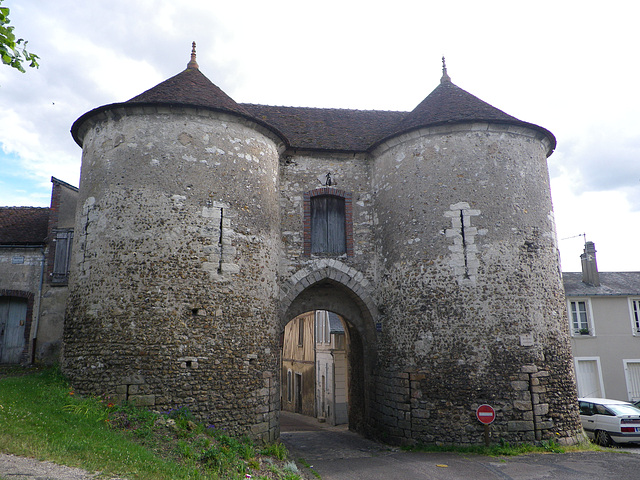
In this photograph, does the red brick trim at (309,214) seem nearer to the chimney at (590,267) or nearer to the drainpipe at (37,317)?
the drainpipe at (37,317)

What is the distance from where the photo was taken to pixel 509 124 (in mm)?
11352

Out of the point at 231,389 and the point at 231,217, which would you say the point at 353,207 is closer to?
the point at 231,217

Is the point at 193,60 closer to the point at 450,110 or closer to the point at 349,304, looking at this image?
the point at 450,110

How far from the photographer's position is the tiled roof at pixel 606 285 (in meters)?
18.2

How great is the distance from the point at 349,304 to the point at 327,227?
2.25m

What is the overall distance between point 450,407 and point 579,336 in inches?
417

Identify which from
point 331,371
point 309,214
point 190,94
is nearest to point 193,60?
point 190,94

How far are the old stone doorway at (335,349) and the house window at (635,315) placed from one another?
37.6 feet

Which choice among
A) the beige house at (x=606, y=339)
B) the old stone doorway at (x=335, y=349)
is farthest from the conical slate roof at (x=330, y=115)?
the beige house at (x=606, y=339)

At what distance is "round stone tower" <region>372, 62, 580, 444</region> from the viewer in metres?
10.2

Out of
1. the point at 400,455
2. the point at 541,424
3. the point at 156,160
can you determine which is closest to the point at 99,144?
the point at 156,160

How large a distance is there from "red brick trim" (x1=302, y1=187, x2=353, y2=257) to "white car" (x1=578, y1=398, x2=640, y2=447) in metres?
7.50

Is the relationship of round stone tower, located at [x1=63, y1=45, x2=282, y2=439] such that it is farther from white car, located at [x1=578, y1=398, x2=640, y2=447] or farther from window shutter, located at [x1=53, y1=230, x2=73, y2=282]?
white car, located at [x1=578, y1=398, x2=640, y2=447]

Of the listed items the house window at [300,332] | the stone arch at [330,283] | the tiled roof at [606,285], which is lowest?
the house window at [300,332]
